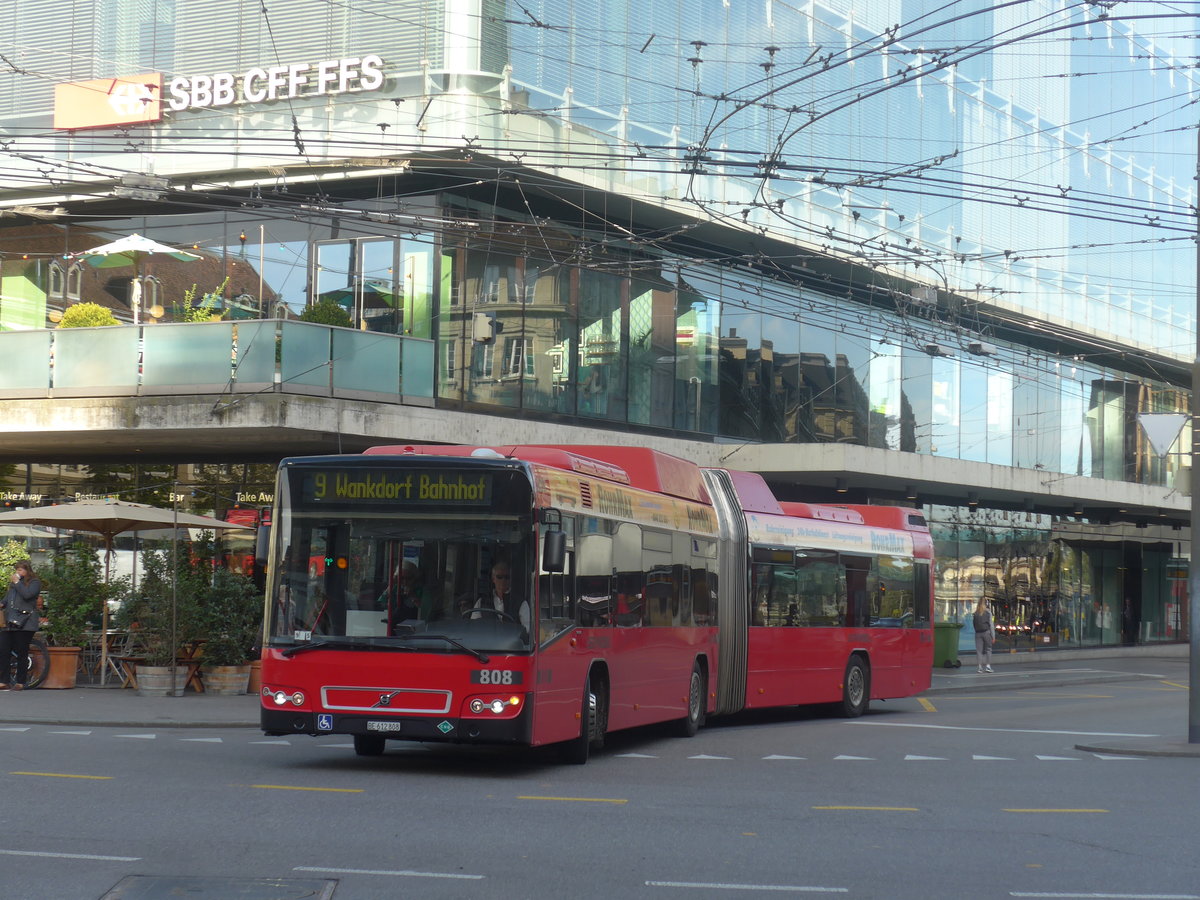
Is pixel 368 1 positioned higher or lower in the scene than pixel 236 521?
higher

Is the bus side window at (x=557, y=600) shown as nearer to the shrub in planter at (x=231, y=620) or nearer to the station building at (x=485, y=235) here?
the station building at (x=485, y=235)

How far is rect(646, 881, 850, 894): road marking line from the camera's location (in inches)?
319

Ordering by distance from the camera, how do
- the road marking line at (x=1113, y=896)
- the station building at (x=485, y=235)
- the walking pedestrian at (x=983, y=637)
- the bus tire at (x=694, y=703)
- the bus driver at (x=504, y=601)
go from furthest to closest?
the walking pedestrian at (x=983, y=637) → the station building at (x=485, y=235) → the bus tire at (x=694, y=703) → the bus driver at (x=504, y=601) → the road marking line at (x=1113, y=896)

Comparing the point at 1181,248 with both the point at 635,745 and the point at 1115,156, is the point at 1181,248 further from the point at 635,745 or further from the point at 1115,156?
the point at 635,745

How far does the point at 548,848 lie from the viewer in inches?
365

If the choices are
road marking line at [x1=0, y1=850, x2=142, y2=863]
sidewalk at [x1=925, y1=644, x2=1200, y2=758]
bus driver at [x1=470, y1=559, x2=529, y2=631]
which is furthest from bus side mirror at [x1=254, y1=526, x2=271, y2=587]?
sidewalk at [x1=925, y1=644, x2=1200, y2=758]

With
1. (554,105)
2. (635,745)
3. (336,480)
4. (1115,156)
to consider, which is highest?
(1115,156)

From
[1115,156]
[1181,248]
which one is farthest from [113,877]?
[1181,248]

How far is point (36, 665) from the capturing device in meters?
23.0

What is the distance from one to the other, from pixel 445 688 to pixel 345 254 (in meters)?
15.7

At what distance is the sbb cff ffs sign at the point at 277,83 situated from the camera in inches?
1052

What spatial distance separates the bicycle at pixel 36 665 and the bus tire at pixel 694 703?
9.92 metres

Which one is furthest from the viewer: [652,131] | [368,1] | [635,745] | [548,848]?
[652,131]

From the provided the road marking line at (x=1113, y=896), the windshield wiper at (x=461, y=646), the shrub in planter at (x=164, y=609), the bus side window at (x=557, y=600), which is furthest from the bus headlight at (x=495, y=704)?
the shrub in planter at (x=164, y=609)
